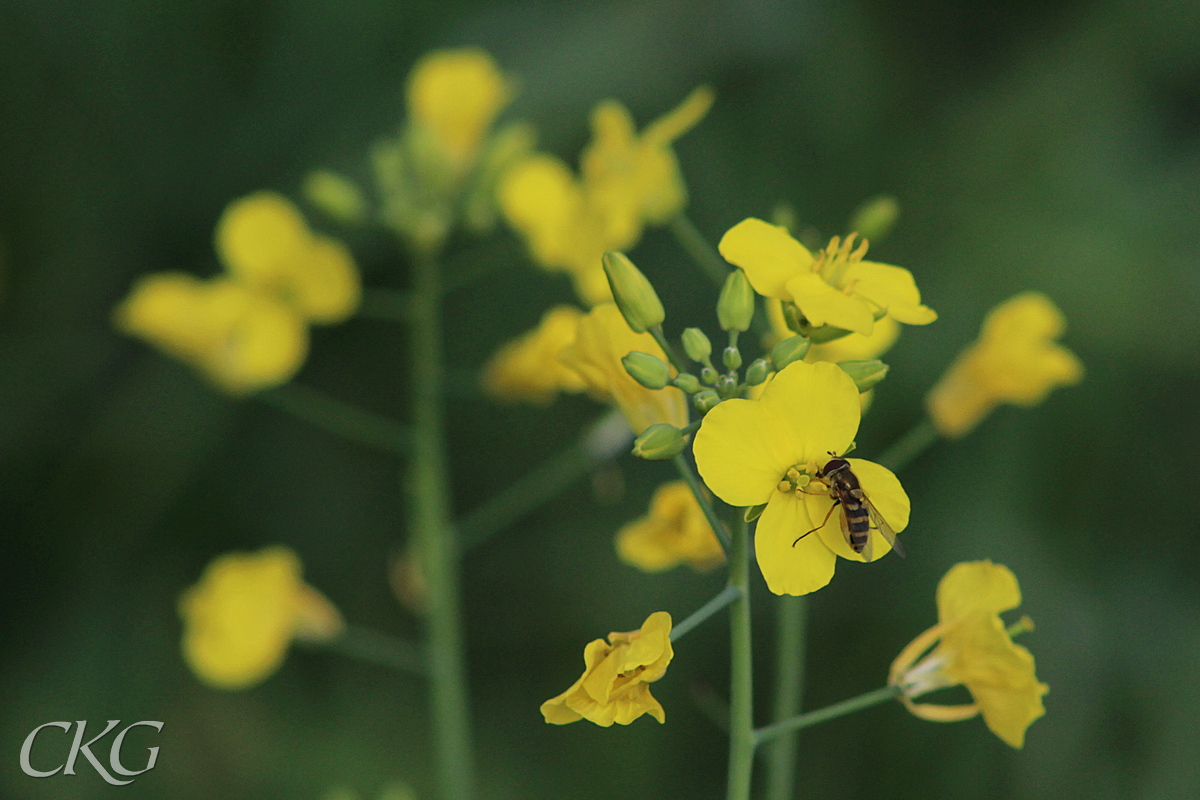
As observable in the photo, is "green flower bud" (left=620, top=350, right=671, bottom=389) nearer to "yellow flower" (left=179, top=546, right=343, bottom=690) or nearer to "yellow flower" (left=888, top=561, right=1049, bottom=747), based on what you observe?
"yellow flower" (left=888, top=561, right=1049, bottom=747)

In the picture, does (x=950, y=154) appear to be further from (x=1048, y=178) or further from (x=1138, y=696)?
(x=1138, y=696)

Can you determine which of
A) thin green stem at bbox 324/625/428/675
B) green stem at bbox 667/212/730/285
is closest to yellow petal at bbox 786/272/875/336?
green stem at bbox 667/212/730/285

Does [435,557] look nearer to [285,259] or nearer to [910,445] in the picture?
[285,259]

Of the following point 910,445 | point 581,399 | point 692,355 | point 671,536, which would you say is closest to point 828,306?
point 692,355

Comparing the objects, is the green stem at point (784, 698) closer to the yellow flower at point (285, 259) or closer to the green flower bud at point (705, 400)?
the green flower bud at point (705, 400)

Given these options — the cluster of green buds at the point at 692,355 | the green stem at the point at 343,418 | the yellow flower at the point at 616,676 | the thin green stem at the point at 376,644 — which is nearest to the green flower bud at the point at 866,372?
the cluster of green buds at the point at 692,355
